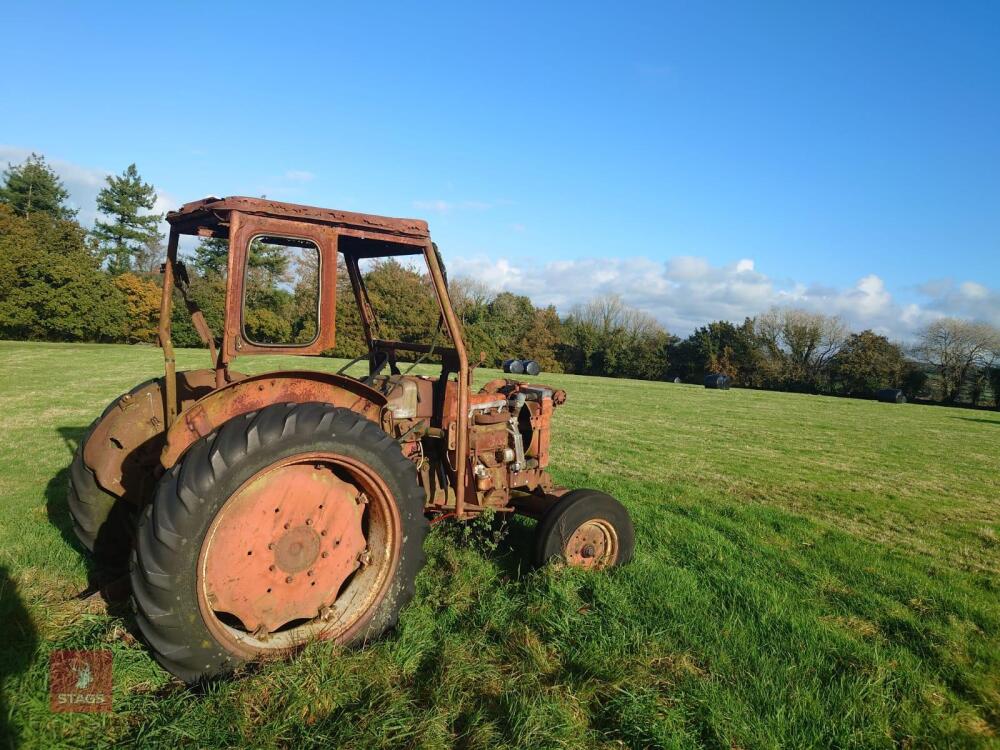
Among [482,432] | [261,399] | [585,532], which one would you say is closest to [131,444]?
[261,399]

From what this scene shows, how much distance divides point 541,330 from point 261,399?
5111cm

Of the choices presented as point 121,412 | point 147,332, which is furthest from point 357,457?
point 147,332

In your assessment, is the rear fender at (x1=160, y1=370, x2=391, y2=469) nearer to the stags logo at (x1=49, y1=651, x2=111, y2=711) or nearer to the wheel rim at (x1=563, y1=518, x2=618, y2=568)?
the stags logo at (x1=49, y1=651, x2=111, y2=711)

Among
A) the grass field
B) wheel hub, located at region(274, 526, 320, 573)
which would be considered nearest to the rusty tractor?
wheel hub, located at region(274, 526, 320, 573)

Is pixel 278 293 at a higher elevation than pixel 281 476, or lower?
higher

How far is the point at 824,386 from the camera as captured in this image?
4794 centimetres

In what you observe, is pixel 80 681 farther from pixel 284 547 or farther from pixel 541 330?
pixel 541 330

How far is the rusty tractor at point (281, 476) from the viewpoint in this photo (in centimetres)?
292

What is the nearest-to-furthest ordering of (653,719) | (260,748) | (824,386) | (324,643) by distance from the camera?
(260,748)
(653,719)
(324,643)
(824,386)

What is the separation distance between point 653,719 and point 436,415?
8.25 ft

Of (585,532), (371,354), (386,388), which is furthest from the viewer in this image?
(371,354)

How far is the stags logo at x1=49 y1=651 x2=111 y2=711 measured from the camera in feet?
9.21

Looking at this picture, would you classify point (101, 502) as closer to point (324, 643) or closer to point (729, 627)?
point (324, 643)

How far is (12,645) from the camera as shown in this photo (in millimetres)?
3250
